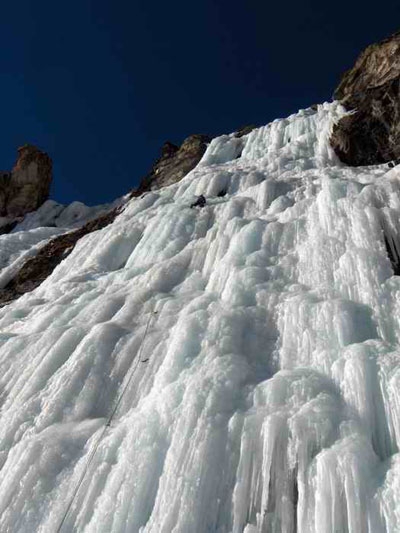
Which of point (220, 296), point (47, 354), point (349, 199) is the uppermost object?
point (349, 199)

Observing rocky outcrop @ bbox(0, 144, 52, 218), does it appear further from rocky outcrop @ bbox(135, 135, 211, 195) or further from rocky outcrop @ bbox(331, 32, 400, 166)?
rocky outcrop @ bbox(331, 32, 400, 166)

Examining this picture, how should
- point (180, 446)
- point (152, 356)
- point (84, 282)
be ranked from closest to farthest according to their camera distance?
point (180, 446)
point (152, 356)
point (84, 282)

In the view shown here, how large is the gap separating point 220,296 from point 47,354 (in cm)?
287

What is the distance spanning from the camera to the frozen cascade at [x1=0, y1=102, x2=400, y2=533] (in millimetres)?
5055

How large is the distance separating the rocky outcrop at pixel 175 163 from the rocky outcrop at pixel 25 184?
969cm

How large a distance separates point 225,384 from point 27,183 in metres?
30.2

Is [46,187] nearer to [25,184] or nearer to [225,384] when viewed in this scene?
[25,184]

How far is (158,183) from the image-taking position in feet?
81.1

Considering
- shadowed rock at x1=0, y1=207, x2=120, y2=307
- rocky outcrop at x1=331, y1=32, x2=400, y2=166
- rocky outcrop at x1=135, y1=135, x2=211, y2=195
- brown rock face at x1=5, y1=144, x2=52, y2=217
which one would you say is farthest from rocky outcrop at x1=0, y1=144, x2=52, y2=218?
rocky outcrop at x1=331, y1=32, x2=400, y2=166

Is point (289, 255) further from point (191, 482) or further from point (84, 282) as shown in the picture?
point (191, 482)

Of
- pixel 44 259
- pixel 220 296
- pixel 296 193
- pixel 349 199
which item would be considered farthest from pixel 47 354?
pixel 44 259

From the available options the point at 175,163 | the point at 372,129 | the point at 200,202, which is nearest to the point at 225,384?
the point at 200,202

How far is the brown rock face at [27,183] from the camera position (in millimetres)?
33031

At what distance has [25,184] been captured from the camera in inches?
1323
